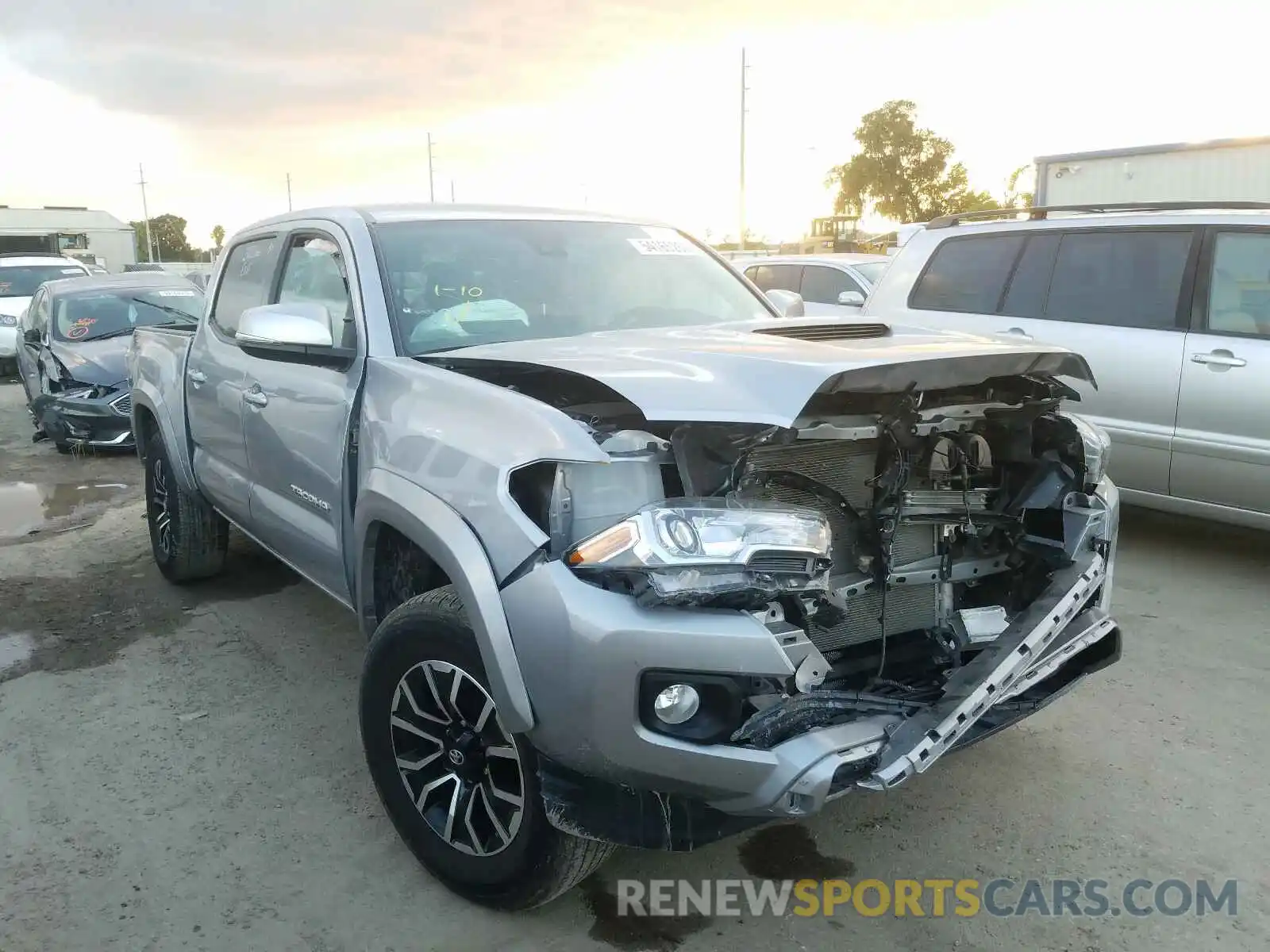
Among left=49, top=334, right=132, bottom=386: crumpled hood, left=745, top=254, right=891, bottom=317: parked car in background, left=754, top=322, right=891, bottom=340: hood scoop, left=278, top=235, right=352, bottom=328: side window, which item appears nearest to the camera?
left=754, top=322, right=891, bottom=340: hood scoop

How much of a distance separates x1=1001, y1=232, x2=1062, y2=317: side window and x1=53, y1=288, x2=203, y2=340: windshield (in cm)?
741

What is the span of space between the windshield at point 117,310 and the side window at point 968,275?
684cm

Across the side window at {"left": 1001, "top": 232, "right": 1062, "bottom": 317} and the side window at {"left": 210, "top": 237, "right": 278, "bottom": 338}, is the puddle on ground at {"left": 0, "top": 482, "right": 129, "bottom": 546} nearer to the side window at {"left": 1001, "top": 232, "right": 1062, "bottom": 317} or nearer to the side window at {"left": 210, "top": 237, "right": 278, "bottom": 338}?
the side window at {"left": 210, "top": 237, "right": 278, "bottom": 338}

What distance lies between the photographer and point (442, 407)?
2.78 metres

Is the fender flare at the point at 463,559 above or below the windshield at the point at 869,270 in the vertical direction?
below

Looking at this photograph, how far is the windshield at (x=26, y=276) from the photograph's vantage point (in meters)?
15.4

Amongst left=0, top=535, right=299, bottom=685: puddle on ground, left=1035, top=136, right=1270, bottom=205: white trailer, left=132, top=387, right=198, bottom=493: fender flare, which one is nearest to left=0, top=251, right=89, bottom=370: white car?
left=0, top=535, right=299, bottom=685: puddle on ground

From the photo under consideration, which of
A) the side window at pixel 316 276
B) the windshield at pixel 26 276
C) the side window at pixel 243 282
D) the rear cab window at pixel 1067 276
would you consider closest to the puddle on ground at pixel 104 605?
the side window at pixel 243 282

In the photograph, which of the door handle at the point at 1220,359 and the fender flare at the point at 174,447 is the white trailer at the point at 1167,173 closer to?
the door handle at the point at 1220,359

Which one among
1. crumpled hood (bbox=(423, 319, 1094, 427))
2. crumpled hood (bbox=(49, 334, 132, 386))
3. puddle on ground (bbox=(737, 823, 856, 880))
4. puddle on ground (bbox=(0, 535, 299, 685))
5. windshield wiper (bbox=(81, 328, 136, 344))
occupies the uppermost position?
crumpled hood (bbox=(423, 319, 1094, 427))

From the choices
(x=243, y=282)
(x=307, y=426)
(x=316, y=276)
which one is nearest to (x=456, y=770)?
(x=307, y=426)

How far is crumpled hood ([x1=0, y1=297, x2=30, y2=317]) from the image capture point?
1518cm

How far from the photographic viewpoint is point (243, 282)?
4688mm

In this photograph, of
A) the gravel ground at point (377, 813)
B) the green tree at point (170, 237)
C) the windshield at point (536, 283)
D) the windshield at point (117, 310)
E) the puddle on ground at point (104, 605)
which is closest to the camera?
the gravel ground at point (377, 813)
